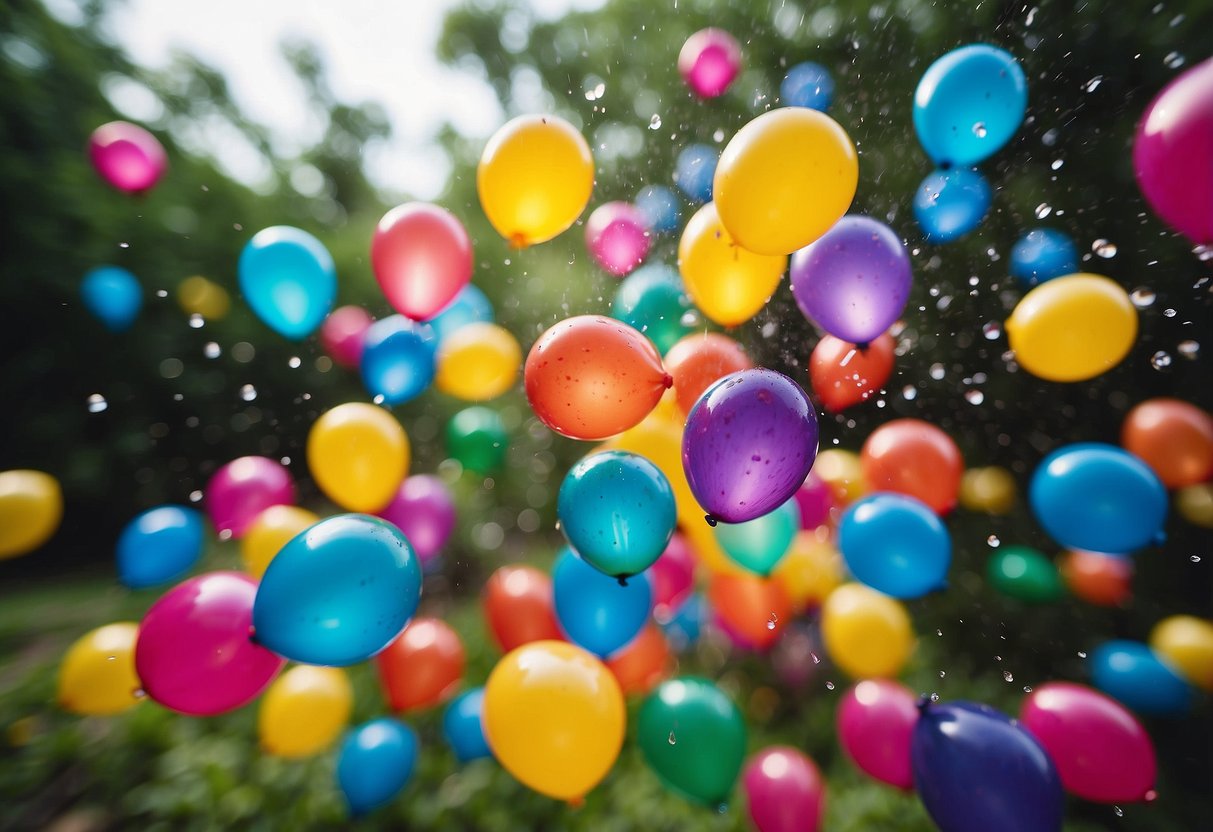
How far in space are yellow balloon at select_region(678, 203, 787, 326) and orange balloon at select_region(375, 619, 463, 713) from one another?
1.60 metres

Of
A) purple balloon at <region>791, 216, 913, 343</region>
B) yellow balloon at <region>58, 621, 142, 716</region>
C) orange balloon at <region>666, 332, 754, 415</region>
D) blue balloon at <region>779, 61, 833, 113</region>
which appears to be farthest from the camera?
blue balloon at <region>779, 61, 833, 113</region>

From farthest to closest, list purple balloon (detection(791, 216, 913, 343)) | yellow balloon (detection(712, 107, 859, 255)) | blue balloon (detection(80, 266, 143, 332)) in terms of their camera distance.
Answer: blue balloon (detection(80, 266, 143, 332)), purple balloon (detection(791, 216, 913, 343)), yellow balloon (detection(712, 107, 859, 255))

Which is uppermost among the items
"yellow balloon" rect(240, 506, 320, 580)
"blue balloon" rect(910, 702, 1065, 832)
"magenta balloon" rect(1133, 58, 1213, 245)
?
"magenta balloon" rect(1133, 58, 1213, 245)

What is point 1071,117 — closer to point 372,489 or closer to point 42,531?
point 372,489

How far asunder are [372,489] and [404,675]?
693 mm

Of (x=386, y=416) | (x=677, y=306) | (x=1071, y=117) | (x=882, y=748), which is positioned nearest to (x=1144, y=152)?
(x=1071, y=117)

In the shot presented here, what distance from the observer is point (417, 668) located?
1.85m

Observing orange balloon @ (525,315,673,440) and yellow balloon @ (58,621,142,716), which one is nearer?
orange balloon @ (525,315,673,440)

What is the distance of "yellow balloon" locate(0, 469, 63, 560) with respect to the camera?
1.89 m

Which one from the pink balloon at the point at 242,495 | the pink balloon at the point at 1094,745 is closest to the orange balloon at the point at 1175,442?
the pink balloon at the point at 1094,745

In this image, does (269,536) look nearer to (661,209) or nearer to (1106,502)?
(661,209)

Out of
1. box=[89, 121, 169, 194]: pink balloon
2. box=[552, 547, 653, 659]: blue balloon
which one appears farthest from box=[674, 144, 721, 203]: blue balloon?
box=[89, 121, 169, 194]: pink balloon

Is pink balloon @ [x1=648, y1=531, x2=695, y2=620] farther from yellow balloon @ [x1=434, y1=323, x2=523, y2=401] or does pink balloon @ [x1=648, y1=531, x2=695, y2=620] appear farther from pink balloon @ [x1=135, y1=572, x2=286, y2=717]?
pink balloon @ [x1=135, y1=572, x2=286, y2=717]

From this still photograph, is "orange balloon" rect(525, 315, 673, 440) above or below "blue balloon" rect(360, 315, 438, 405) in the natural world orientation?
below
